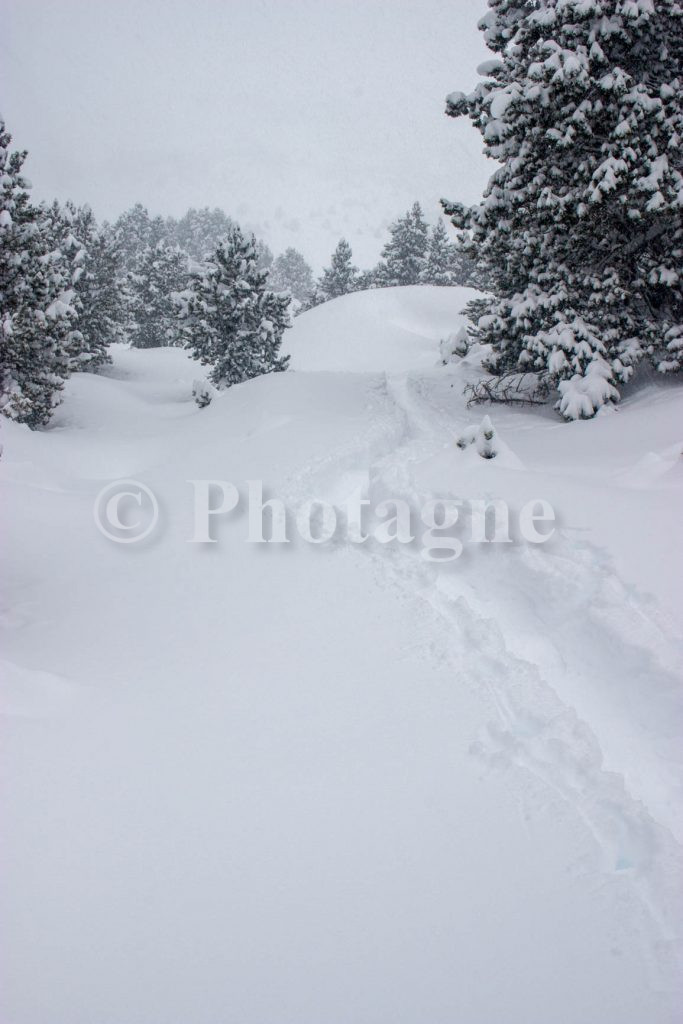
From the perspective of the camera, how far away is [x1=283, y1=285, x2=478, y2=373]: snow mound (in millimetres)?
31188

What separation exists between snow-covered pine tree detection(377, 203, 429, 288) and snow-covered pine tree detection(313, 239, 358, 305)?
2.94m

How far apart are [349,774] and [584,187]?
40.1 ft

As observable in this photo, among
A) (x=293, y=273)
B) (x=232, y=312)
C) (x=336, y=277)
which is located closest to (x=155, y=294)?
(x=336, y=277)

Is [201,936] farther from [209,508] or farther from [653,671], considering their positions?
[209,508]

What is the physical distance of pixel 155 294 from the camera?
4119cm

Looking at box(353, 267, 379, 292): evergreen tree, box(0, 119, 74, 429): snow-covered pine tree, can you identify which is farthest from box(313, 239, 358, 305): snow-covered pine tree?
box(0, 119, 74, 429): snow-covered pine tree

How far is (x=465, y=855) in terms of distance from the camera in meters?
2.95

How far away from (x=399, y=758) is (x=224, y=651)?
1895 mm

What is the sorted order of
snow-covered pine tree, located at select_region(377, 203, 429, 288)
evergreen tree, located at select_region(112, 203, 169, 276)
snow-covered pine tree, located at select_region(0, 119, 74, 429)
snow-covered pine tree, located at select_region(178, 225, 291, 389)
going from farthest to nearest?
1. evergreen tree, located at select_region(112, 203, 169, 276)
2. snow-covered pine tree, located at select_region(377, 203, 429, 288)
3. snow-covered pine tree, located at select_region(178, 225, 291, 389)
4. snow-covered pine tree, located at select_region(0, 119, 74, 429)

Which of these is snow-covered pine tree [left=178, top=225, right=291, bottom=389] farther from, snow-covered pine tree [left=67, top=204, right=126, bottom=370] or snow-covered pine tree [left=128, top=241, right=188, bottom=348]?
snow-covered pine tree [left=128, top=241, right=188, bottom=348]

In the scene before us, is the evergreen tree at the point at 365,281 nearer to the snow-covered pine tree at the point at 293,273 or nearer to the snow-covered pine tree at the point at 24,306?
the snow-covered pine tree at the point at 293,273

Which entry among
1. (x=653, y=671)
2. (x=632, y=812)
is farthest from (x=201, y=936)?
(x=653, y=671)

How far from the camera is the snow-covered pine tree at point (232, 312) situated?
22.6 m

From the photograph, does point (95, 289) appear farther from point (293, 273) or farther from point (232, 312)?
point (293, 273)
